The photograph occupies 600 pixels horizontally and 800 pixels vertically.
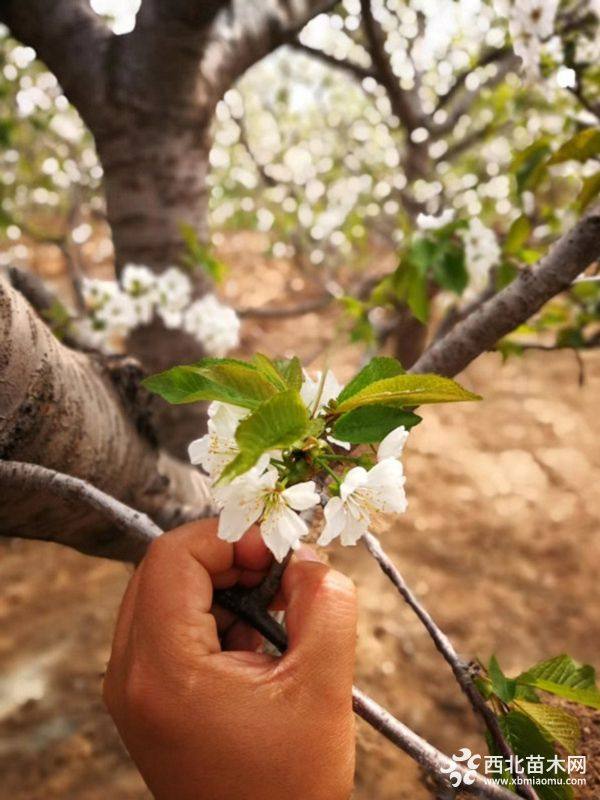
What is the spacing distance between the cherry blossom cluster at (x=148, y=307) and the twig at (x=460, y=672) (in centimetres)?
121

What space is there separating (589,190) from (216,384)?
802 mm

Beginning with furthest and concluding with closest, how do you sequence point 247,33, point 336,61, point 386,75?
point 336,61
point 386,75
point 247,33

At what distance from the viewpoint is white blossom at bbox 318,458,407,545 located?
0.55m

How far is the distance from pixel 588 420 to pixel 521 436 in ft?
1.53

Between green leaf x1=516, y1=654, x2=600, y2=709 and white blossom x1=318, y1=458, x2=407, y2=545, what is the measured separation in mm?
366

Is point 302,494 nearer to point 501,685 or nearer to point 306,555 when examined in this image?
point 306,555

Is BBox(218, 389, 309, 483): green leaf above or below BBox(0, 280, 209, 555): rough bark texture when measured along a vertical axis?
above

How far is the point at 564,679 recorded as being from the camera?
29.6 inches

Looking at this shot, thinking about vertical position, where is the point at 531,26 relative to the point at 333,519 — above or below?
above

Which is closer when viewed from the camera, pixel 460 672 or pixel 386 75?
pixel 460 672

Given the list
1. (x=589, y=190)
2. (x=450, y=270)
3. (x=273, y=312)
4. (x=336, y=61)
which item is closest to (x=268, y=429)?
(x=589, y=190)

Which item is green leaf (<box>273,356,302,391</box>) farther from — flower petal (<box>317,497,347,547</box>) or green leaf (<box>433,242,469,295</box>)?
green leaf (<box>433,242,469,295</box>)

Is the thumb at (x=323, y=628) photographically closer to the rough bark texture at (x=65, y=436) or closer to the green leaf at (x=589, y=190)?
the rough bark texture at (x=65, y=436)

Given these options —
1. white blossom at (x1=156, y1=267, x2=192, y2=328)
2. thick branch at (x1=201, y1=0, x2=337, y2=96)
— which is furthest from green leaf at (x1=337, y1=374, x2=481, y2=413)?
thick branch at (x1=201, y1=0, x2=337, y2=96)
